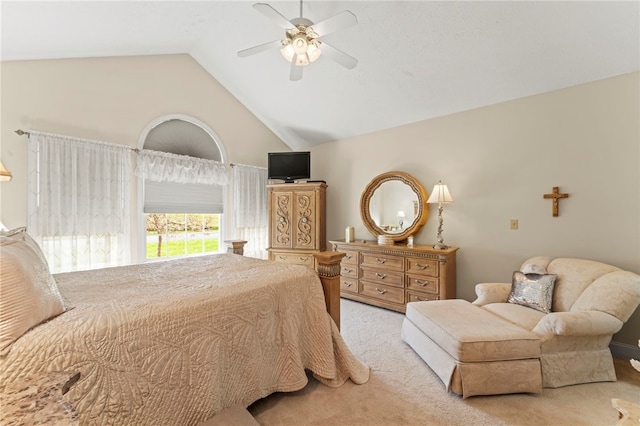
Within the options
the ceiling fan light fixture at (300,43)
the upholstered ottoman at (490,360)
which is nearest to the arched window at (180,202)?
the ceiling fan light fixture at (300,43)

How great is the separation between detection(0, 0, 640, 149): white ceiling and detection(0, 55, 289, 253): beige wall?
0.15 meters

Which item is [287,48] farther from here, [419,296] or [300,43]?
[419,296]

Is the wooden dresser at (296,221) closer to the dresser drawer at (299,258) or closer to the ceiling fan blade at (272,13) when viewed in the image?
the dresser drawer at (299,258)

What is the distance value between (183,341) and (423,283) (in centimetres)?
274

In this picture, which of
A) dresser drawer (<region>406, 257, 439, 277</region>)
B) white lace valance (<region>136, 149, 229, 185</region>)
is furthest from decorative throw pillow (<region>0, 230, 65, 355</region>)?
dresser drawer (<region>406, 257, 439, 277</region>)

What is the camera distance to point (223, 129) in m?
4.40

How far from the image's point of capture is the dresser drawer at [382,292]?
Answer: 3.53 metres

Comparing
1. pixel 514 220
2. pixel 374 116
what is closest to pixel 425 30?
pixel 374 116

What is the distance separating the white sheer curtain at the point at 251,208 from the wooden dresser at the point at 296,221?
380mm

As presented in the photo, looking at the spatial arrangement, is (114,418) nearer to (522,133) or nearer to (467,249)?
(467,249)

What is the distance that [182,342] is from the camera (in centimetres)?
134

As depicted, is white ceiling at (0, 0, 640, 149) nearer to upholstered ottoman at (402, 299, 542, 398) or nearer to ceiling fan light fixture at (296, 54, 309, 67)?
ceiling fan light fixture at (296, 54, 309, 67)

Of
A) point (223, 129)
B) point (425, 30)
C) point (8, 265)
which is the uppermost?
point (425, 30)

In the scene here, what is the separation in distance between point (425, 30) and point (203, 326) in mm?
3022
